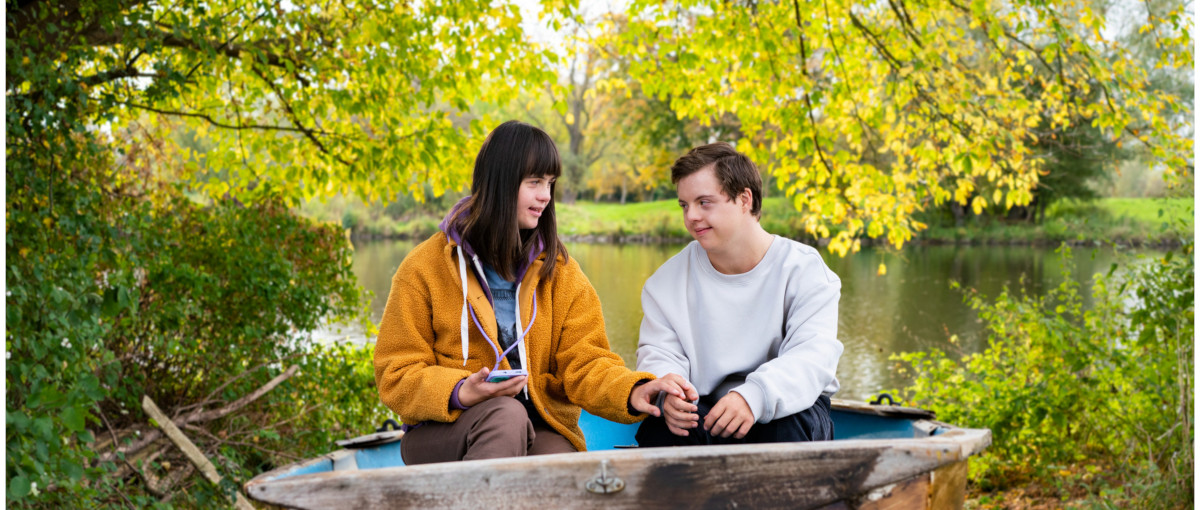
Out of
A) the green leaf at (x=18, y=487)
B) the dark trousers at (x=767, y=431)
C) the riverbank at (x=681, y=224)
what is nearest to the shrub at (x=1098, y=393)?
the dark trousers at (x=767, y=431)

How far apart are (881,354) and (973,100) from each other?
4.45 metres

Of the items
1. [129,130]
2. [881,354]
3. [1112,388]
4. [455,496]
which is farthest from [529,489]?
[881,354]

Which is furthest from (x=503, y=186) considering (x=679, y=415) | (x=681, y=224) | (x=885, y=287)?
(x=681, y=224)

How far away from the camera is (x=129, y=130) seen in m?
4.94

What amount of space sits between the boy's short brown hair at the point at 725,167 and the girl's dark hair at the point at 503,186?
A: 13.1 inches

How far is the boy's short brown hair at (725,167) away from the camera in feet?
7.12

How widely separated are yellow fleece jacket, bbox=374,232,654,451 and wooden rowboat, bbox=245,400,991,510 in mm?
426

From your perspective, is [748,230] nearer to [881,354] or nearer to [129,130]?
[129,130]

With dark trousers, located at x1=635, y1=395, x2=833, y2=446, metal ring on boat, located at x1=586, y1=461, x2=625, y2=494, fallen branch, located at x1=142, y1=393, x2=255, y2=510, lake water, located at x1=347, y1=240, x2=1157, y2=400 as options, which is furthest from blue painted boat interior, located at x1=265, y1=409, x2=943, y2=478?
lake water, located at x1=347, y1=240, x2=1157, y2=400

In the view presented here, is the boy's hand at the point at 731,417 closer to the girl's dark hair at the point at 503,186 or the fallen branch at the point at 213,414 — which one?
the girl's dark hair at the point at 503,186

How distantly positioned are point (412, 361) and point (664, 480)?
0.76 metres

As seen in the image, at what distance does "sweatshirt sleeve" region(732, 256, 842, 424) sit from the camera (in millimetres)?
1952

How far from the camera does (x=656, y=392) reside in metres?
1.99

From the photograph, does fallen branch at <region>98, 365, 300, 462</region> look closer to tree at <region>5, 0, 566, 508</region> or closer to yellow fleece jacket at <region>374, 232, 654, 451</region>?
tree at <region>5, 0, 566, 508</region>
